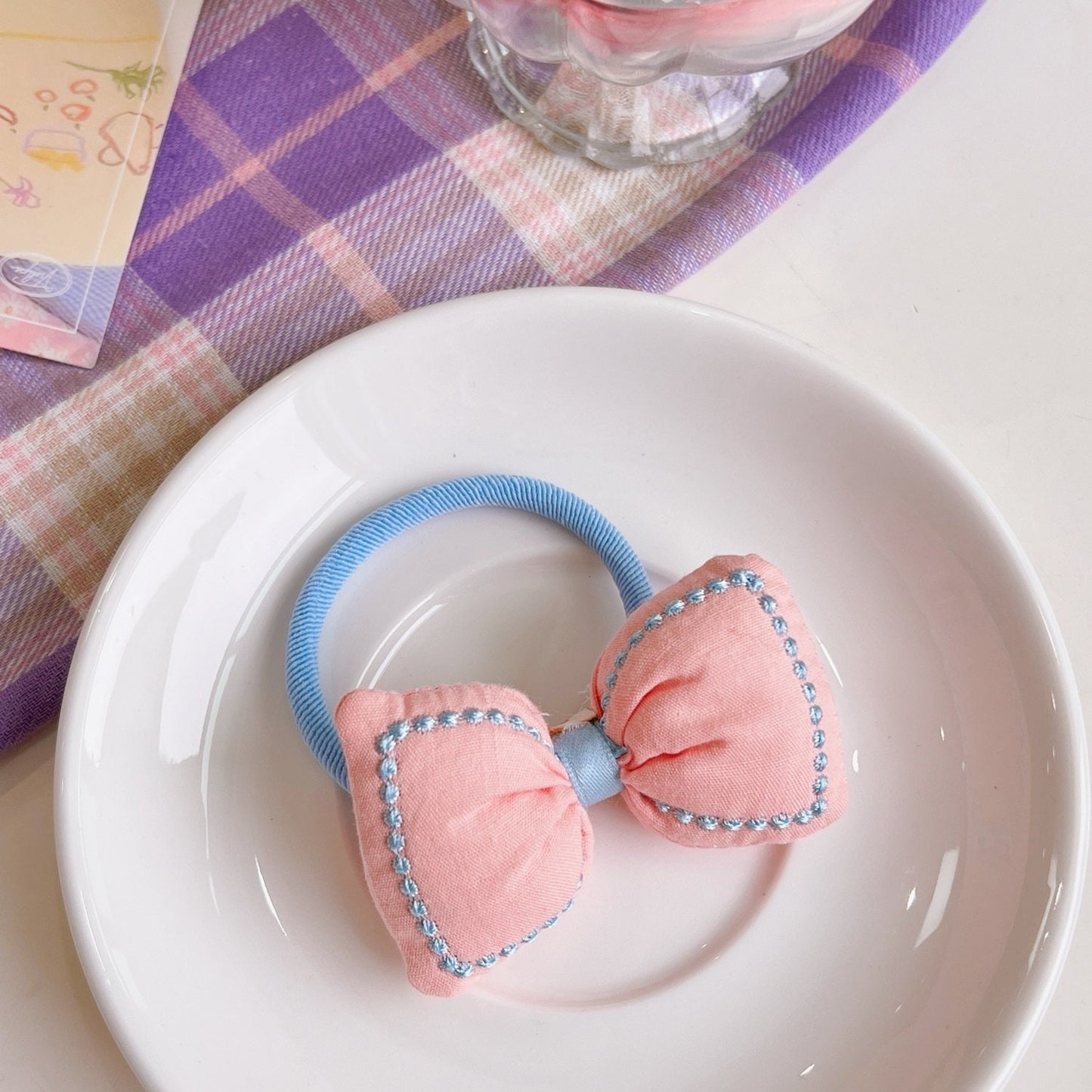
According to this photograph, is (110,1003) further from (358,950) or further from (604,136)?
(604,136)

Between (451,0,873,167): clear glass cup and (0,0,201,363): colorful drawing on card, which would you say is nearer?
(451,0,873,167): clear glass cup

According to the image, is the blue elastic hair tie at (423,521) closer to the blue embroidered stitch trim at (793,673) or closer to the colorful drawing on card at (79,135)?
the blue embroidered stitch trim at (793,673)

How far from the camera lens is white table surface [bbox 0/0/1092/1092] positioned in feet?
1.64

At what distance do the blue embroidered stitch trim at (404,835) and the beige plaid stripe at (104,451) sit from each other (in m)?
0.17

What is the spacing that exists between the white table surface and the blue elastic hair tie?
14 cm

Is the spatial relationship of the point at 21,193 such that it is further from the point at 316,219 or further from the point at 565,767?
the point at 565,767

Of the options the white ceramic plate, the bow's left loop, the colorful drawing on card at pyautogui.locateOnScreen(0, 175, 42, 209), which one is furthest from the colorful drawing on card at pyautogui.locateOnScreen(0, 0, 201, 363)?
the bow's left loop

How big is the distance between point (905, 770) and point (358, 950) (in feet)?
0.70

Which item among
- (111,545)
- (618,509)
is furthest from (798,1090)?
(111,545)

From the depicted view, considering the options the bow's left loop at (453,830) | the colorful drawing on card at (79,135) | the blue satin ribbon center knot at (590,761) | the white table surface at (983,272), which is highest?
the colorful drawing on card at (79,135)

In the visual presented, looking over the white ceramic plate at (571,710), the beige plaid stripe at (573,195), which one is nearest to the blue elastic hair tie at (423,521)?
the white ceramic plate at (571,710)

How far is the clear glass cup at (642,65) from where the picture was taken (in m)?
0.37

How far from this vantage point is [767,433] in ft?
1.47

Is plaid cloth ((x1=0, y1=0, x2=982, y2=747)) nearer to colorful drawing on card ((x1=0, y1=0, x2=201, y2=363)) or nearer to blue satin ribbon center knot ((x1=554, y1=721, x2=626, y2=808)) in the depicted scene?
colorful drawing on card ((x1=0, y1=0, x2=201, y2=363))
